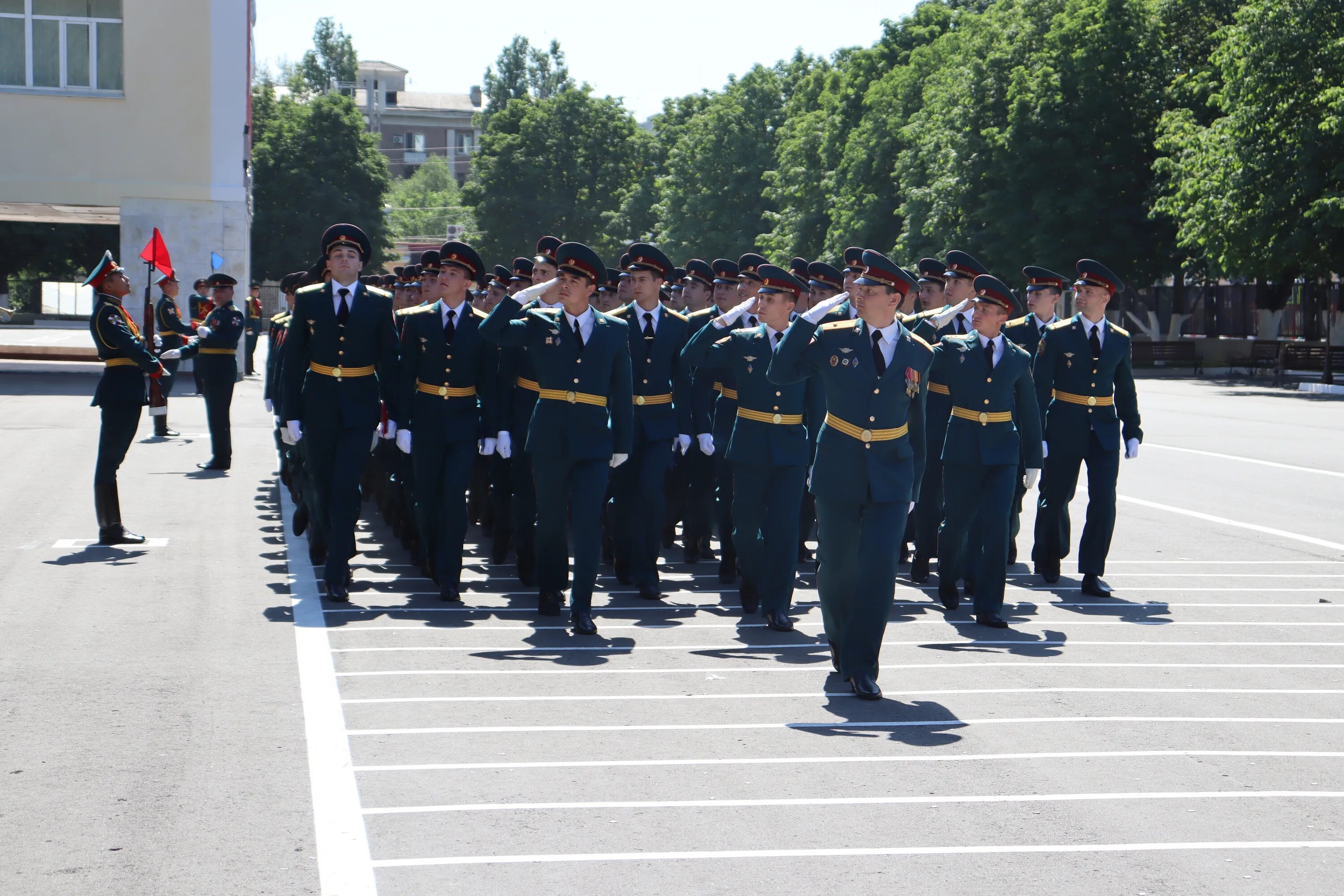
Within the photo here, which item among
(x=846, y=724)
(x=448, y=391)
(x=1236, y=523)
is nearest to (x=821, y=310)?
(x=846, y=724)

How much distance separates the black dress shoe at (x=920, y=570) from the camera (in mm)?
10742

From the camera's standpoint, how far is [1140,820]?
5516 millimetres

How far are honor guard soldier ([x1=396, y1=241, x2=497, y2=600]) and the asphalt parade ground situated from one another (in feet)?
2.28

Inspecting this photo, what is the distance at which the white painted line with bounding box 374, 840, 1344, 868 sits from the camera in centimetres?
499

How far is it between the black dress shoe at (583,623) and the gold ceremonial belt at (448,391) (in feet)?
5.77

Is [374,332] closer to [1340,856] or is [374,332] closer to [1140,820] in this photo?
[1140,820]

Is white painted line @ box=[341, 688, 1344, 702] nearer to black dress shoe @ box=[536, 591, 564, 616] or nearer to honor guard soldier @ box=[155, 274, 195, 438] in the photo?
black dress shoe @ box=[536, 591, 564, 616]

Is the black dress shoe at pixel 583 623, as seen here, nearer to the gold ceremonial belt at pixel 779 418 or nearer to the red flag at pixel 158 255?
the gold ceremonial belt at pixel 779 418

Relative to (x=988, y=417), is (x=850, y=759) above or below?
below

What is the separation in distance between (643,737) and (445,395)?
12.2ft

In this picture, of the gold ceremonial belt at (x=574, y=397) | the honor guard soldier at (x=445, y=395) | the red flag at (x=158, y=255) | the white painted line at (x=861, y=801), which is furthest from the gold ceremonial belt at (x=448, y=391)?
the red flag at (x=158, y=255)

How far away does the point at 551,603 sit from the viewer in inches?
359

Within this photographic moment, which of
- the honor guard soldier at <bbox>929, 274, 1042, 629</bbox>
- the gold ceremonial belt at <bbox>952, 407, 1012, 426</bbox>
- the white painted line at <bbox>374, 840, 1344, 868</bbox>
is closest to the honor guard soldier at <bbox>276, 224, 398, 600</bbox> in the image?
the honor guard soldier at <bbox>929, 274, 1042, 629</bbox>

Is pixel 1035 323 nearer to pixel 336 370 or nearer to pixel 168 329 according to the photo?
pixel 336 370
